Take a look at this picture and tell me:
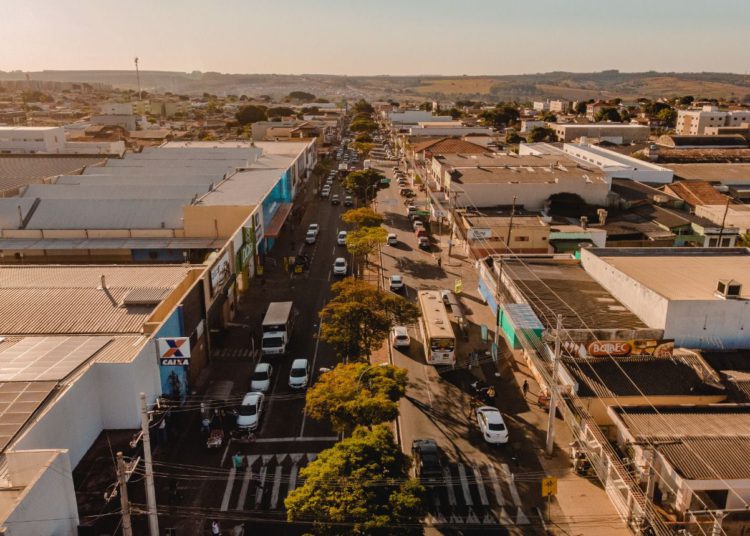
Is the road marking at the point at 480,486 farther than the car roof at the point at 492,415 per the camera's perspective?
No

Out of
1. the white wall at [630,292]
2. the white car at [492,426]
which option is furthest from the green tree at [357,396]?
the white wall at [630,292]

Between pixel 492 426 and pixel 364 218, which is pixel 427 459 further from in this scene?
pixel 364 218

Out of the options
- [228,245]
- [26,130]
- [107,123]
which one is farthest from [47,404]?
[107,123]

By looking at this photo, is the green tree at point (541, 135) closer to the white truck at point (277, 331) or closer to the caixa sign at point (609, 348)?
the white truck at point (277, 331)

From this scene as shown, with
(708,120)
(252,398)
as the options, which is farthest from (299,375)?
(708,120)

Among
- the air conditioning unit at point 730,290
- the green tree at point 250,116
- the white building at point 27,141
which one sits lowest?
the air conditioning unit at point 730,290

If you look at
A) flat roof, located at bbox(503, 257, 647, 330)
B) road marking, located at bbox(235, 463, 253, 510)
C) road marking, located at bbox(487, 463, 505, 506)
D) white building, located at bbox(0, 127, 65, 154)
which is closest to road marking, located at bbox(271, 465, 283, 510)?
road marking, located at bbox(235, 463, 253, 510)

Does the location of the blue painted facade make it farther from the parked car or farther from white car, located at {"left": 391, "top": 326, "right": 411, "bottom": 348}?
white car, located at {"left": 391, "top": 326, "right": 411, "bottom": 348}
